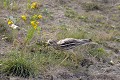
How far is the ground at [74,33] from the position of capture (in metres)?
4.88

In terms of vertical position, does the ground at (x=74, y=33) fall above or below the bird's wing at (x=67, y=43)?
below

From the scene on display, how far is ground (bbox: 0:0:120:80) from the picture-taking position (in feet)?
16.0

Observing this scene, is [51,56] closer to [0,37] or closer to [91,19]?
[0,37]

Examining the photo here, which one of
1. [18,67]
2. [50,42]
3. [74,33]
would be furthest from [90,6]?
A: [18,67]

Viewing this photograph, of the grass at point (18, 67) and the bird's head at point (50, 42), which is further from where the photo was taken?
the bird's head at point (50, 42)

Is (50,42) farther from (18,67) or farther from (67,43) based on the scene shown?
(18,67)

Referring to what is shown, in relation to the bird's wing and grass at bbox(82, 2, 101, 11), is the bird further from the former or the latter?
grass at bbox(82, 2, 101, 11)

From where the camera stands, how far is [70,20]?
706 cm

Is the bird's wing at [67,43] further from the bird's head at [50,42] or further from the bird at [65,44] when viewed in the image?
the bird's head at [50,42]

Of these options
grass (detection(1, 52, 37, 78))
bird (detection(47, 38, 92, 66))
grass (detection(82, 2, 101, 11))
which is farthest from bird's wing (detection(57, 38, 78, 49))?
grass (detection(82, 2, 101, 11))

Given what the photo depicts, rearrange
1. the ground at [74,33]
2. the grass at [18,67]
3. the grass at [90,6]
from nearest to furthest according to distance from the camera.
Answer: the grass at [18,67], the ground at [74,33], the grass at [90,6]

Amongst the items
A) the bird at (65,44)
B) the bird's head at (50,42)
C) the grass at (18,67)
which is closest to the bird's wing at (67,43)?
the bird at (65,44)

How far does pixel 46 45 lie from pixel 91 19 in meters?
2.51

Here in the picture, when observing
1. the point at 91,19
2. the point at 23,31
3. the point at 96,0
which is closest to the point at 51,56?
the point at 23,31
